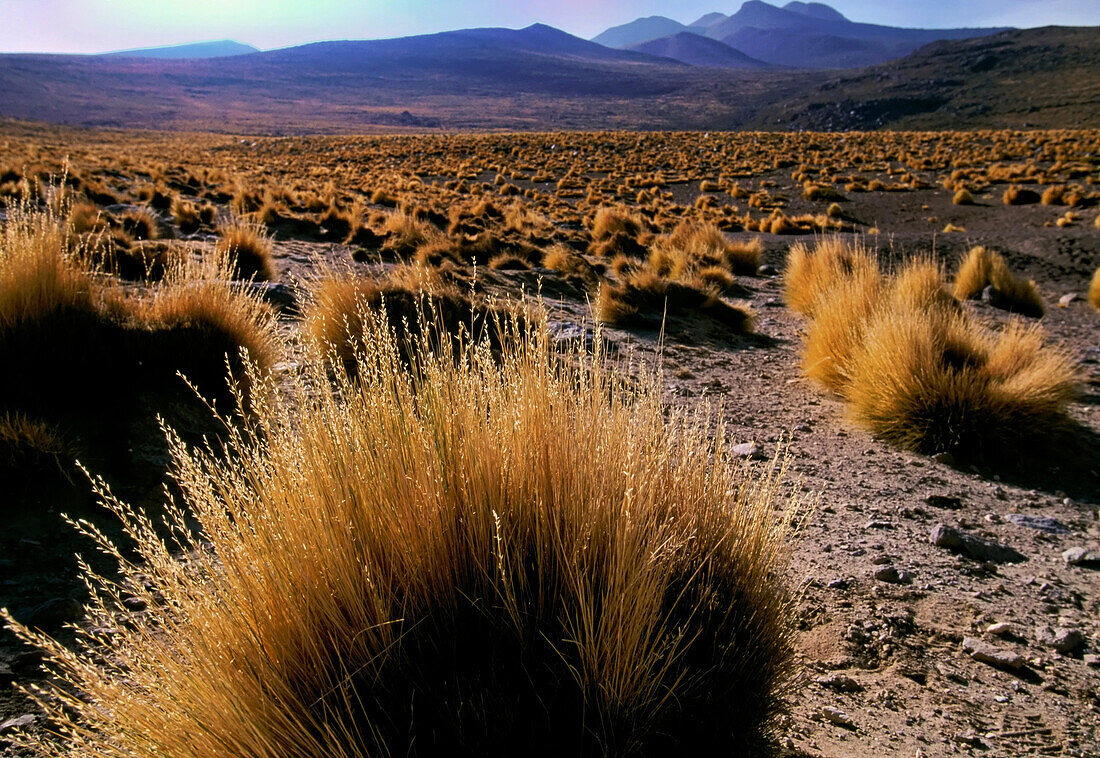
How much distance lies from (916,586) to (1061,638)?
0.51 metres

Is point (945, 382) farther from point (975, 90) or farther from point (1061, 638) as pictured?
point (975, 90)

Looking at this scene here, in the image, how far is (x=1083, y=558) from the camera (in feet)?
10.0

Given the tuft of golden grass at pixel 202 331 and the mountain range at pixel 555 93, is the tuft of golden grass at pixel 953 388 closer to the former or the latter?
the tuft of golden grass at pixel 202 331

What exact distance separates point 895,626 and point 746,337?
487 cm

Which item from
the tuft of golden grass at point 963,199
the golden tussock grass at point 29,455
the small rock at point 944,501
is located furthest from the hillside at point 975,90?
the golden tussock grass at point 29,455

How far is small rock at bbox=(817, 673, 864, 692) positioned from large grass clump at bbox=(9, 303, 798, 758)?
0.56 metres

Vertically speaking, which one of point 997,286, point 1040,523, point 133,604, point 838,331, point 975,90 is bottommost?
point 1040,523

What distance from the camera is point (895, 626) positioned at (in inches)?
99.6

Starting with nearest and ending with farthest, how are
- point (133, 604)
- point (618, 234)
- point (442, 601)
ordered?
point (442, 601) → point (133, 604) → point (618, 234)

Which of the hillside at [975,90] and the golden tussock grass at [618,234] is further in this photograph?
the hillside at [975,90]

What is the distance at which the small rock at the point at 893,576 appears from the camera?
283 centimetres

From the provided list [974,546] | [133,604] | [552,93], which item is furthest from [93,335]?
[552,93]

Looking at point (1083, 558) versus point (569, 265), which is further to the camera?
point (569, 265)

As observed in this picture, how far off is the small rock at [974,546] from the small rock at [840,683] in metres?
1.31
